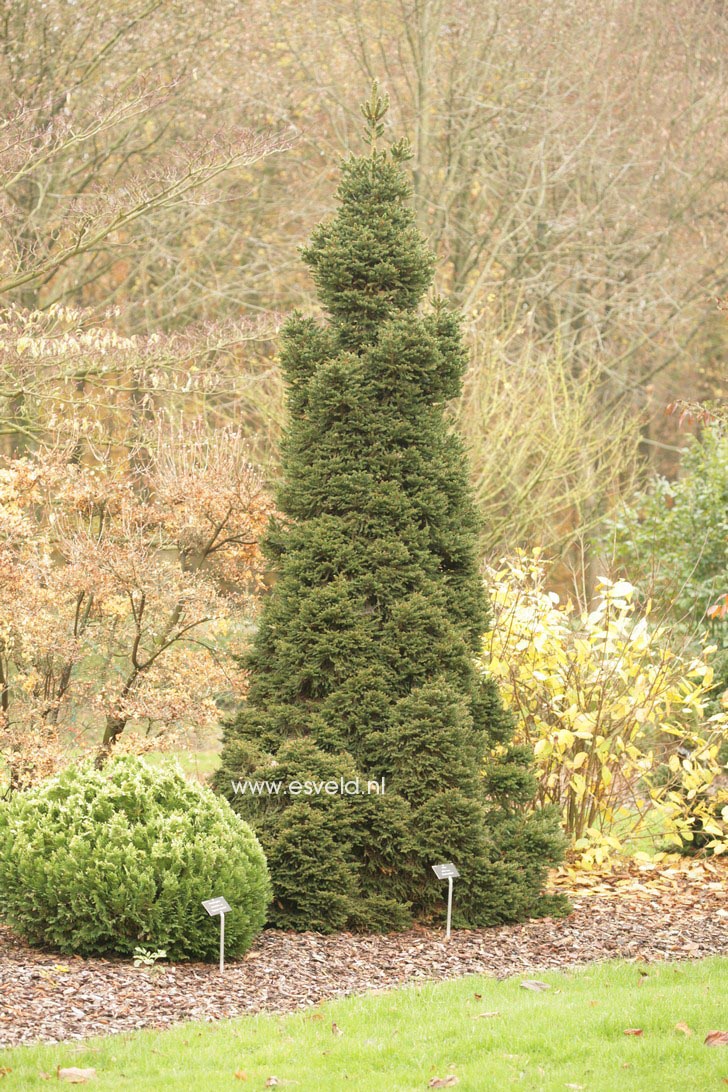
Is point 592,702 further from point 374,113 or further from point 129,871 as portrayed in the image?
point 374,113

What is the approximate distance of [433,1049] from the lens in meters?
4.08

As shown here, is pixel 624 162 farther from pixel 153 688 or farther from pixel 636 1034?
pixel 636 1034

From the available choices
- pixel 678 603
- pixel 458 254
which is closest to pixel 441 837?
pixel 678 603

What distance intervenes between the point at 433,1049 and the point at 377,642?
231cm

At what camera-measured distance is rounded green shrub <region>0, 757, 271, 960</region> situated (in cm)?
506

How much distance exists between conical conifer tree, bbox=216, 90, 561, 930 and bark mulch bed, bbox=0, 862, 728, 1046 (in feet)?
0.83

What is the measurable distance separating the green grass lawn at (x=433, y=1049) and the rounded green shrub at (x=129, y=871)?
76 centimetres

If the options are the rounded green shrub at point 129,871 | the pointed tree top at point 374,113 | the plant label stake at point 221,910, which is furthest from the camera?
the pointed tree top at point 374,113

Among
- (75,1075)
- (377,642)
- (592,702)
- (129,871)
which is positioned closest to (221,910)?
(129,871)

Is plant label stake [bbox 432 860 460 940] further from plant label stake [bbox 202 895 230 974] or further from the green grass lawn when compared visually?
plant label stake [bbox 202 895 230 974]

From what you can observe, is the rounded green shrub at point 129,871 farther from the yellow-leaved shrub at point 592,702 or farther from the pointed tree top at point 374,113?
the pointed tree top at point 374,113

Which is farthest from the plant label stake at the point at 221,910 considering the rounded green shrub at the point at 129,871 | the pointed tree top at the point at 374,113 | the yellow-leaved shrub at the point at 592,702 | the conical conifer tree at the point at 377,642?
the pointed tree top at the point at 374,113

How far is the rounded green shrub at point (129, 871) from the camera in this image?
506 cm

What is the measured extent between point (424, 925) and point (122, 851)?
1785 millimetres
